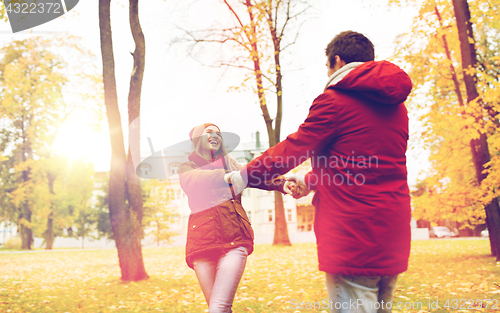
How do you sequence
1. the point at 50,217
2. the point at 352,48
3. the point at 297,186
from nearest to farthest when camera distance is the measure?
the point at 352,48
the point at 297,186
the point at 50,217

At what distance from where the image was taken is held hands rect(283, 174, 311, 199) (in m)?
2.10

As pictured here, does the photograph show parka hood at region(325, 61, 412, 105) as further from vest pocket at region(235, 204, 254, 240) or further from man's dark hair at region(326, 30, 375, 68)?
vest pocket at region(235, 204, 254, 240)

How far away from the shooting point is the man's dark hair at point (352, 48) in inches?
76.8

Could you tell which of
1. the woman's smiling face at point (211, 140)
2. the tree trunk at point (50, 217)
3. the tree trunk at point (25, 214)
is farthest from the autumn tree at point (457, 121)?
the tree trunk at point (50, 217)

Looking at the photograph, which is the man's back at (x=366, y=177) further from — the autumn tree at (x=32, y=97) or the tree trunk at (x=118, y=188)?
the autumn tree at (x=32, y=97)

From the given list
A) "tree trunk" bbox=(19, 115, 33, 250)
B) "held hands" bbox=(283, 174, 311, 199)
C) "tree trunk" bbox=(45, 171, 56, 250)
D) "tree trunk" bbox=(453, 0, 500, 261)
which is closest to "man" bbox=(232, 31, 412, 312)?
"held hands" bbox=(283, 174, 311, 199)

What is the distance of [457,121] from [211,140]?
23.2ft

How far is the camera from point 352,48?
1.95m

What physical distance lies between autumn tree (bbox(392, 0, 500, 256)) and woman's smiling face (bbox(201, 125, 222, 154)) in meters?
6.18

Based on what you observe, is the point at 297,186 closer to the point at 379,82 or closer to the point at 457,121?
the point at 379,82

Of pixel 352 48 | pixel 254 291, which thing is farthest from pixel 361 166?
pixel 254 291

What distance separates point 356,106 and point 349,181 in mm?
358

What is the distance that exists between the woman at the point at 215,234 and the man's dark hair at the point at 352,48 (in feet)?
4.02

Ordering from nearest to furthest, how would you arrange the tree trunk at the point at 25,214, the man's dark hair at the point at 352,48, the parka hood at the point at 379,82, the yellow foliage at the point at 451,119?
the parka hood at the point at 379,82 → the man's dark hair at the point at 352,48 → the yellow foliage at the point at 451,119 → the tree trunk at the point at 25,214
